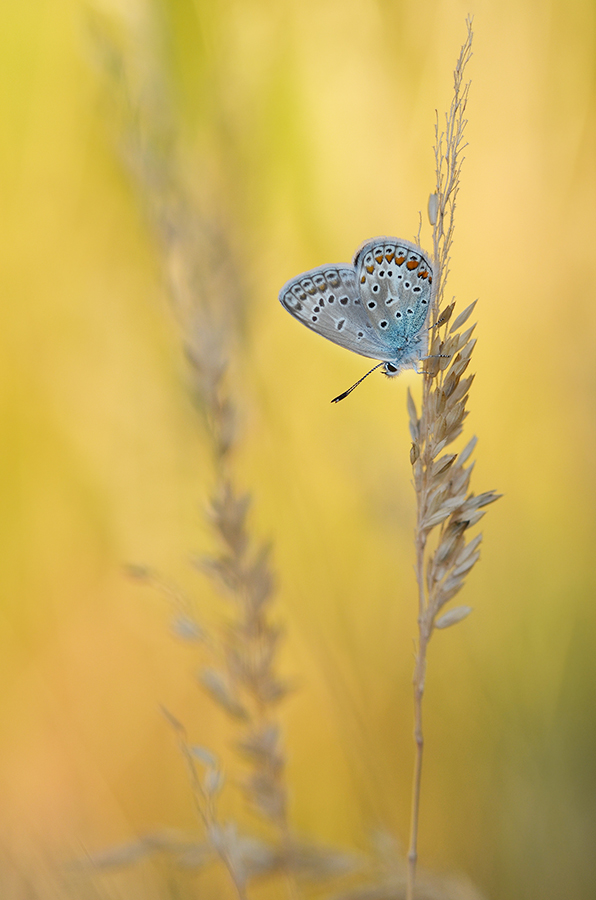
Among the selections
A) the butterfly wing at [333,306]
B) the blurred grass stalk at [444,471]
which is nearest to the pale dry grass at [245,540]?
the blurred grass stalk at [444,471]

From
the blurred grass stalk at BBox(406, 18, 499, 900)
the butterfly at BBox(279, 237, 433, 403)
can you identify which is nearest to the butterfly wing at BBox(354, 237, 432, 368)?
the butterfly at BBox(279, 237, 433, 403)

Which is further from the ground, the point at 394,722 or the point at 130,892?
the point at 130,892

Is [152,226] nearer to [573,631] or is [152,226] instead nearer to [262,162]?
[262,162]

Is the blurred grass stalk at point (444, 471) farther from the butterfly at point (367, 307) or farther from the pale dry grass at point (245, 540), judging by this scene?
the butterfly at point (367, 307)

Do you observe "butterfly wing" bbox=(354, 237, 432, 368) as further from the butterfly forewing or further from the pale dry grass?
the pale dry grass

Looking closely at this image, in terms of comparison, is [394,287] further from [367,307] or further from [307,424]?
[307,424]

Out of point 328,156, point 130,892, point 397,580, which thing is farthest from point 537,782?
point 328,156
